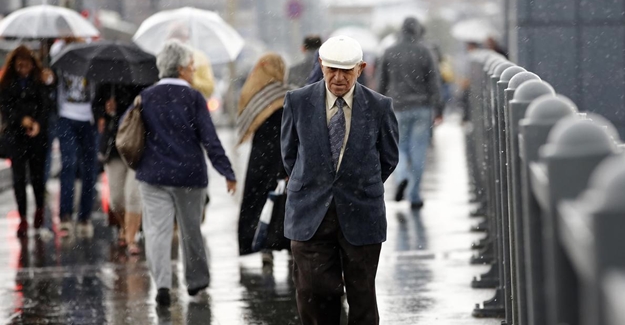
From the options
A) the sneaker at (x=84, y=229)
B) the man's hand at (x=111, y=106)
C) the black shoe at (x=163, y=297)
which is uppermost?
the man's hand at (x=111, y=106)

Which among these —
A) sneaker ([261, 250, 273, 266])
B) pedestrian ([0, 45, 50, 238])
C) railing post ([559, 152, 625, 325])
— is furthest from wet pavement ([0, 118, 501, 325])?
railing post ([559, 152, 625, 325])

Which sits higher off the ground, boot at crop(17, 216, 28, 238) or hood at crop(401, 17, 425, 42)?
hood at crop(401, 17, 425, 42)

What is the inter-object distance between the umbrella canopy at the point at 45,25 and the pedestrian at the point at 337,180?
7291 mm

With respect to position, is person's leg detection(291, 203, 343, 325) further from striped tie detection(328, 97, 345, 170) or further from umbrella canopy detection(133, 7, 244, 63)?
umbrella canopy detection(133, 7, 244, 63)

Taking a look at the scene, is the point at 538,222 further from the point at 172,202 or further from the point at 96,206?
the point at 96,206

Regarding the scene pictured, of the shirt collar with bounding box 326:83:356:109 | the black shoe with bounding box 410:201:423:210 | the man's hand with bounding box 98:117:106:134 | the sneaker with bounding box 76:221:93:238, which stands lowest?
the black shoe with bounding box 410:201:423:210

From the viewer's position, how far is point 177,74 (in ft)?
26.9

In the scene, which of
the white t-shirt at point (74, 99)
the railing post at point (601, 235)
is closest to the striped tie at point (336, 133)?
the railing post at point (601, 235)

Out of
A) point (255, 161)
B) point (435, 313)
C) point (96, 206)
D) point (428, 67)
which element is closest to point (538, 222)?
point (435, 313)

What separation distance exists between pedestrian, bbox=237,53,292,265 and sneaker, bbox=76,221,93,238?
2464 mm

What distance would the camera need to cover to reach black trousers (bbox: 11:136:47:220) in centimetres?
1180

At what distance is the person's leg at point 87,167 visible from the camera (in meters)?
11.8

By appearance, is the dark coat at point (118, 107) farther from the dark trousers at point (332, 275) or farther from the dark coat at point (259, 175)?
the dark trousers at point (332, 275)

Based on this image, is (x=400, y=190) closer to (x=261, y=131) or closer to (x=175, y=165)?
(x=261, y=131)
